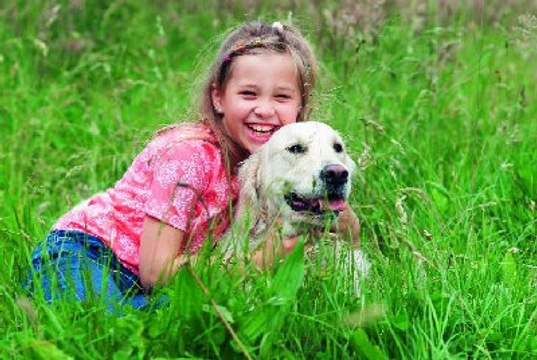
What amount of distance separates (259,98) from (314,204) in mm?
598

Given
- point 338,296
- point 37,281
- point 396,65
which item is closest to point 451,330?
point 338,296

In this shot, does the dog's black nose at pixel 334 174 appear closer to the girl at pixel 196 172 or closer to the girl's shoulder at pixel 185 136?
the girl at pixel 196 172

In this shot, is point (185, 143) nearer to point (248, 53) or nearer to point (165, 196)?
point (165, 196)

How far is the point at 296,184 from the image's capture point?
10.4 ft

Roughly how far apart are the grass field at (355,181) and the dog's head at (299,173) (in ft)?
0.67

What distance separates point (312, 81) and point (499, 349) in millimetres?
1412

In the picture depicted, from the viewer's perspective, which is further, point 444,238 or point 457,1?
point 457,1

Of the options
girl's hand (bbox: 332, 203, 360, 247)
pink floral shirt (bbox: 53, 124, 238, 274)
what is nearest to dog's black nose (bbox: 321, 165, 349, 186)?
girl's hand (bbox: 332, 203, 360, 247)

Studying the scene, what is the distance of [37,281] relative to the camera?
9.00ft

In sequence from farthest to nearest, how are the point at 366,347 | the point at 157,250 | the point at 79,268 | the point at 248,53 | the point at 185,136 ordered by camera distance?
1. the point at 248,53
2. the point at 185,136
3. the point at 157,250
4. the point at 79,268
5. the point at 366,347

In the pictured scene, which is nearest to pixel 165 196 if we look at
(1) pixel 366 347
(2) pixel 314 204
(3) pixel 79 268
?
(3) pixel 79 268

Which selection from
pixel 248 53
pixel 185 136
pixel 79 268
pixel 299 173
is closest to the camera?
pixel 79 268

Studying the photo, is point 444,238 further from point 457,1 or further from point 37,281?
point 457,1

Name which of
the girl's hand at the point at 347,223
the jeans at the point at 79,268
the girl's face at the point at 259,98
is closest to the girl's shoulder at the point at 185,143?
the girl's face at the point at 259,98
